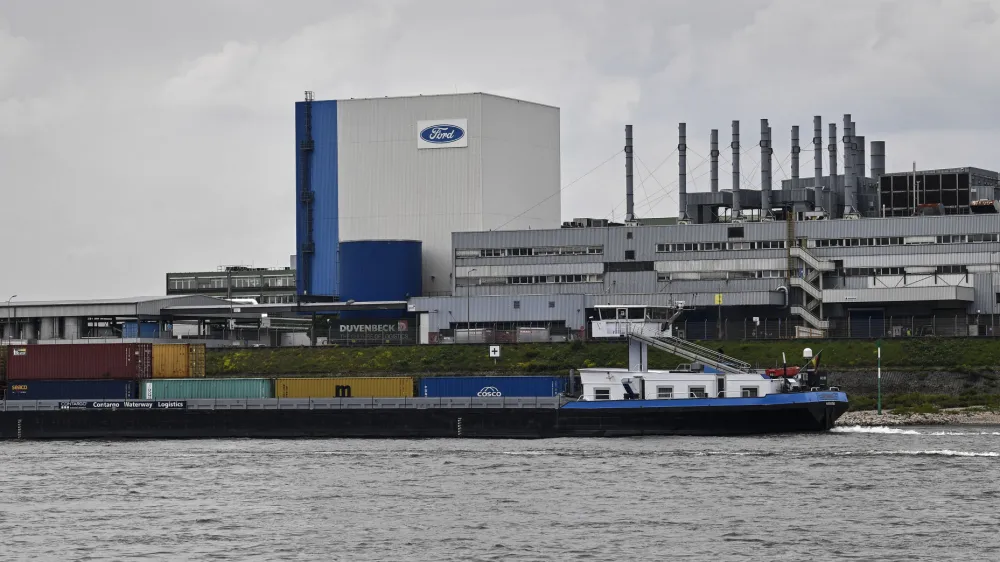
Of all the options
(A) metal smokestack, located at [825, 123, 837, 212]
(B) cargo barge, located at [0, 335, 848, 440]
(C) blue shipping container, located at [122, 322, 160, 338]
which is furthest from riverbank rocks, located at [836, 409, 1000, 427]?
(C) blue shipping container, located at [122, 322, 160, 338]

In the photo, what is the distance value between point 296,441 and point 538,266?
180 feet

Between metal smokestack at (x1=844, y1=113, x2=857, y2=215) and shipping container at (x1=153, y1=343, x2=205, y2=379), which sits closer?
shipping container at (x1=153, y1=343, x2=205, y2=379)

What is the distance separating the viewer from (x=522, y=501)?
5962 cm

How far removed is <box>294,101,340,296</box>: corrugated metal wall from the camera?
157 m

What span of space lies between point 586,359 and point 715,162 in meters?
37.6

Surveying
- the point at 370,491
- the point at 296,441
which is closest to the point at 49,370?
the point at 296,441

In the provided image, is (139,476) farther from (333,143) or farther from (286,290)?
(286,290)

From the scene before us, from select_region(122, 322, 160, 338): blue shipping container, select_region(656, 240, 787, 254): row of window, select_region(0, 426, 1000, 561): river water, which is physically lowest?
select_region(0, 426, 1000, 561): river water

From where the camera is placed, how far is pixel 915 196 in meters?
140

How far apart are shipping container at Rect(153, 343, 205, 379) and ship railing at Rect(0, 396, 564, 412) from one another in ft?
16.5

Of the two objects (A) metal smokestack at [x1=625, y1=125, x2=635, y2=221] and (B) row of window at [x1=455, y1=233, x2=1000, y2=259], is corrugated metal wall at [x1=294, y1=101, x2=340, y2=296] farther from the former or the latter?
(A) metal smokestack at [x1=625, y1=125, x2=635, y2=221]

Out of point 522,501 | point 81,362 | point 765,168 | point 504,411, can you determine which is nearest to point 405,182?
point 765,168

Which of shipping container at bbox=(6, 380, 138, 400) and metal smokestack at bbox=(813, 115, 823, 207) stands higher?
metal smokestack at bbox=(813, 115, 823, 207)

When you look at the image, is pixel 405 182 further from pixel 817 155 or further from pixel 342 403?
pixel 342 403
